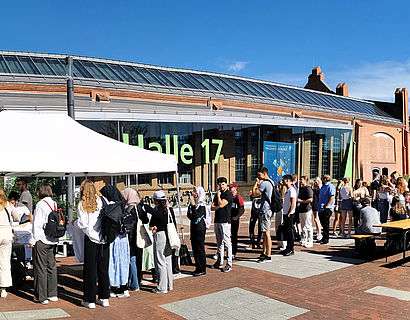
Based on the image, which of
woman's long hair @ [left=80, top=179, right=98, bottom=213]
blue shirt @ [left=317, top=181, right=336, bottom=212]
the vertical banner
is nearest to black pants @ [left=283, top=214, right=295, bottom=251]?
blue shirt @ [left=317, top=181, right=336, bottom=212]

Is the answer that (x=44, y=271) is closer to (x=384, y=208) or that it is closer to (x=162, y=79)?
(x=384, y=208)

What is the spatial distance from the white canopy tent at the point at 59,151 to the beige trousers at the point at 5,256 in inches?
37.8

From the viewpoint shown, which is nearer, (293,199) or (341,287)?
(341,287)

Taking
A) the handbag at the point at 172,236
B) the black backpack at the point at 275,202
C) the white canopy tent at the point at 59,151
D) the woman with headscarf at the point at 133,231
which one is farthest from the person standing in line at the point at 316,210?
the woman with headscarf at the point at 133,231

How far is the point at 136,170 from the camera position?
7578mm

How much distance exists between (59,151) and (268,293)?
4.15 meters

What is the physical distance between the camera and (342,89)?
173ft

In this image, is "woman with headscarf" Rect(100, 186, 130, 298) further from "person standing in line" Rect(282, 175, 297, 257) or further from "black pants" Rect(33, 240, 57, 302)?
"person standing in line" Rect(282, 175, 297, 257)

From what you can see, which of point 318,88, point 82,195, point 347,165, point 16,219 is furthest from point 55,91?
point 318,88

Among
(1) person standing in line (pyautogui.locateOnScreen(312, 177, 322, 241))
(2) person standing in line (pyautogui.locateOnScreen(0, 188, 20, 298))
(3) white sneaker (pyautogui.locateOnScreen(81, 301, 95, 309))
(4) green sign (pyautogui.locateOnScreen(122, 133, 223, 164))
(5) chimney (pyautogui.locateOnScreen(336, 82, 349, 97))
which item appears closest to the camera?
(3) white sneaker (pyautogui.locateOnScreen(81, 301, 95, 309))

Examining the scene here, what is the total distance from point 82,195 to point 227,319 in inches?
104

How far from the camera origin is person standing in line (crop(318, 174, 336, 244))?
10.8 metres

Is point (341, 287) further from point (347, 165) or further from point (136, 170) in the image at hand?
point (347, 165)

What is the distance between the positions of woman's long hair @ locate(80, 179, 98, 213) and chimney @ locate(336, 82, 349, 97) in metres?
51.6
